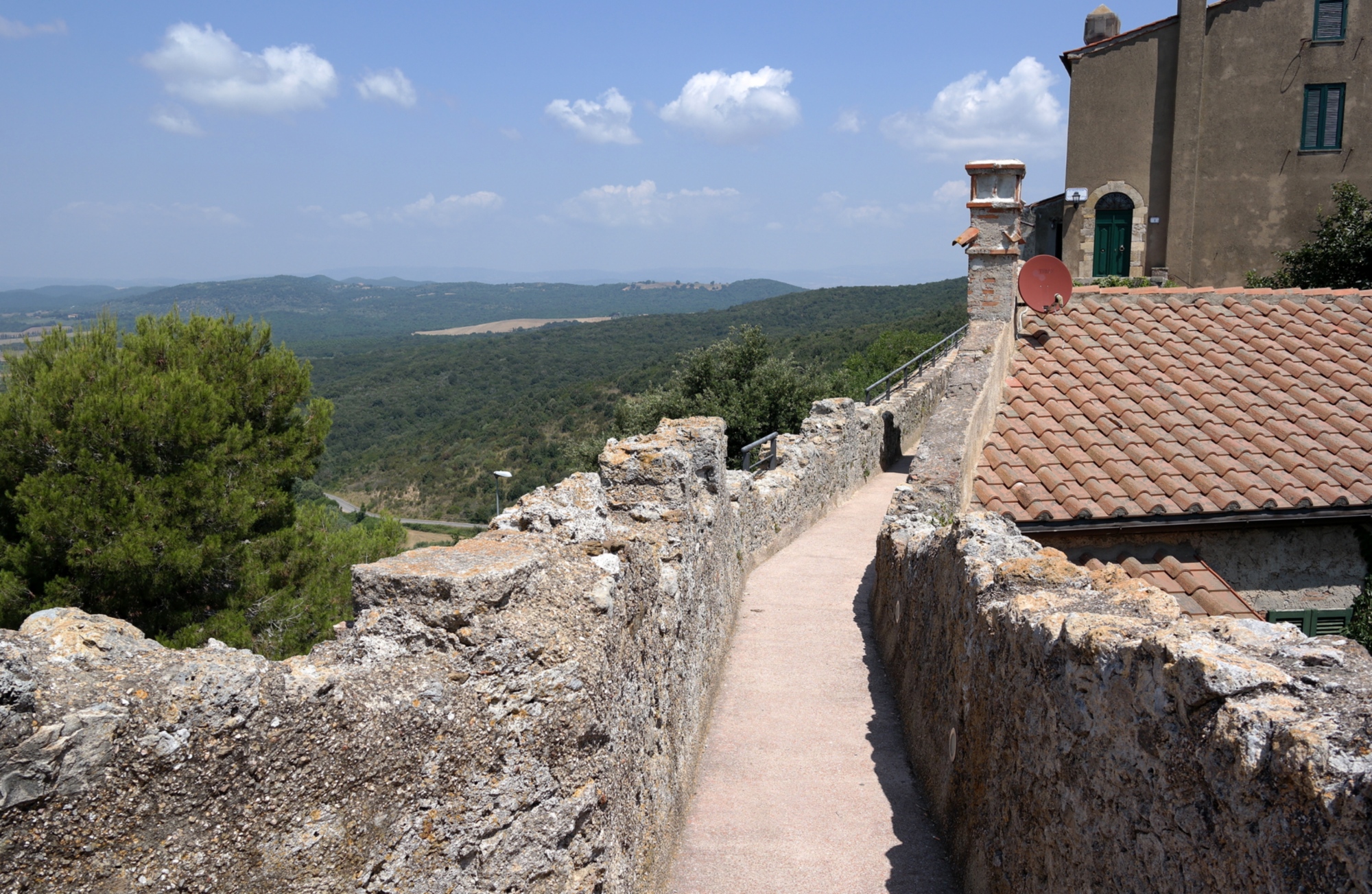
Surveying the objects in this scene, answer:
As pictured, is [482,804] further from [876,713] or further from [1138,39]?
[1138,39]

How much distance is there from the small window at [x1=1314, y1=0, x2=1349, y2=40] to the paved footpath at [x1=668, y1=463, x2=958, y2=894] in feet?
78.4

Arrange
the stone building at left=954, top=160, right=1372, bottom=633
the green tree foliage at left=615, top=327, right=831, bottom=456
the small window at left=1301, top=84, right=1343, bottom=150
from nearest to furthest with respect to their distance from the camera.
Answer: the stone building at left=954, top=160, right=1372, bottom=633 → the small window at left=1301, top=84, right=1343, bottom=150 → the green tree foliage at left=615, top=327, right=831, bottom=456

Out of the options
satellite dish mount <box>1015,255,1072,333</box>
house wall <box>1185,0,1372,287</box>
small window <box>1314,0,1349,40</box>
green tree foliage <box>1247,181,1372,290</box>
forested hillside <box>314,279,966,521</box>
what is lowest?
forested hillside <box>314,279,966,521</box>

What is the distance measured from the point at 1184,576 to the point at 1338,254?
1792 cm

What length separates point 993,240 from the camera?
11.5 meters

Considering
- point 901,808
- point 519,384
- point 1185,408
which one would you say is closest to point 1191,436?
point 1185,408

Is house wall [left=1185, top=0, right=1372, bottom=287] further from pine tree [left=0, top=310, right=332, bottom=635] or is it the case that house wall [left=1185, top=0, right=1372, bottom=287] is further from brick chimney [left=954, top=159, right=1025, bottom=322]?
pine tree [left=0, top=310, right=332, bottom=635]

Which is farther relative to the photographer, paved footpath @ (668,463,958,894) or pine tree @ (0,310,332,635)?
pine tree @ (0,310,332,635)

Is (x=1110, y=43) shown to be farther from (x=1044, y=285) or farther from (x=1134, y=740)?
(x=1134, y=740)

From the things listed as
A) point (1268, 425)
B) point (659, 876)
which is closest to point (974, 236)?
point (1268, 425)

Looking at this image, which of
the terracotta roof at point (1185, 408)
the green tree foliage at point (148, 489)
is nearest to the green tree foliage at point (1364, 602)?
the terracotta roof at point (1185, 408)

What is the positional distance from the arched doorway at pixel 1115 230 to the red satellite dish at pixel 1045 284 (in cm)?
1544

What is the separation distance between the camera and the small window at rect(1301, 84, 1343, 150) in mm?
24000

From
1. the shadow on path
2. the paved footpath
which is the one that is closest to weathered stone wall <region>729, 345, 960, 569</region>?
the paved footpath
